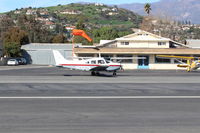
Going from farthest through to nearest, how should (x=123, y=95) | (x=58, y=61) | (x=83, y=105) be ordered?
(x=58, y=61), (x=123, y=95), (x=83, y=105)

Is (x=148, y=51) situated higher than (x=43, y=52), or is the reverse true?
(x=148, y=51)

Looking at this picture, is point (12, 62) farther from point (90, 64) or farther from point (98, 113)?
point (98, 113)

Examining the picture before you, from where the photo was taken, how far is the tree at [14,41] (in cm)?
9508

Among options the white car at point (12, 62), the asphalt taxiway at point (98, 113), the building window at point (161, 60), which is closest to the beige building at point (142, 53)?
the building window at point (161, 60)

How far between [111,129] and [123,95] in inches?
418

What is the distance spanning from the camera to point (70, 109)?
59.4ft

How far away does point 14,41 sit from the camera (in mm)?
104625

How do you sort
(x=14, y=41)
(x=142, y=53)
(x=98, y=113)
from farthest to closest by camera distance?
(x=14, y=41) < (x=142, y=53) < (x=98, y=113)

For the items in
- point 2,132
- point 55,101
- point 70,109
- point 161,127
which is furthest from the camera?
point 55,101

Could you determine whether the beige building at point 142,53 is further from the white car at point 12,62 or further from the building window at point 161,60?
the white car at point 12,62

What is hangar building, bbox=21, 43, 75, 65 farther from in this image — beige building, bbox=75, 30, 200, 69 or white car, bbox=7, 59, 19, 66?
beige building, bbox=75, 30, 200, 69

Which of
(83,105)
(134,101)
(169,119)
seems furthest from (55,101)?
(169,119)

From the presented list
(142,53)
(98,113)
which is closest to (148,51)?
(142,53)

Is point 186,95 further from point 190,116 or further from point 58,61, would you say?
point 58,61
